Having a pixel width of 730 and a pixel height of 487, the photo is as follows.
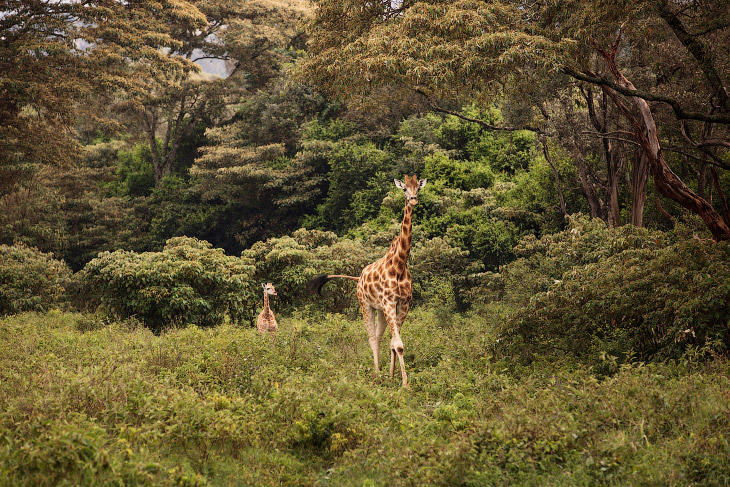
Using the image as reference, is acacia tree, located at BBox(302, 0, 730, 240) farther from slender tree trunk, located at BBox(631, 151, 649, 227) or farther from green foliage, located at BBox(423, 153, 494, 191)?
green foliage, located at BBox(423, 153, 494, 191)

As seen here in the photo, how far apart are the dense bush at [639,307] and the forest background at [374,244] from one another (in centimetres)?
4

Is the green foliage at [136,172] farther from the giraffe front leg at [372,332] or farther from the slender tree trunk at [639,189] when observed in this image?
the giraffe front leg at [372,332]

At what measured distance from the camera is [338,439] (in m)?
A: 5.75

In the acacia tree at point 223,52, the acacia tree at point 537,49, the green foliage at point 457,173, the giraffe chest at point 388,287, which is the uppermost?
the acacia tree at point 223,52

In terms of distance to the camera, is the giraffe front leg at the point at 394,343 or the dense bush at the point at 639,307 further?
the giraffe front leg at the point at 394,343

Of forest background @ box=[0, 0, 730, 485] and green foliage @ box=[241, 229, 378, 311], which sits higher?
forest background @ box=[0, 0, 730, 485]

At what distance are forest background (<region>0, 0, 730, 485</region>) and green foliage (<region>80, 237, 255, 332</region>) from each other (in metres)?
0.08

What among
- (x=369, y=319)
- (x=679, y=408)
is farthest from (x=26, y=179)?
(x=679, y=408)

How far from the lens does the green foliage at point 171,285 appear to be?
572 inches

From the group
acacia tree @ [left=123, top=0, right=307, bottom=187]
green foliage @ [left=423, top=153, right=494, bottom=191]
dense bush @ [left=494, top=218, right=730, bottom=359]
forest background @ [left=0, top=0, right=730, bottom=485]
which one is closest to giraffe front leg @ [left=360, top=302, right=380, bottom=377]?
forest background @ [left=0, top=0, right=730, bottom=485]

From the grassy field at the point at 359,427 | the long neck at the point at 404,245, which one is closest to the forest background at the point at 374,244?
the grassy field at the point at 359,427

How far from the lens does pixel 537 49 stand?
32.4ft

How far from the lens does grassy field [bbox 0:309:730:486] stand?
4641mm

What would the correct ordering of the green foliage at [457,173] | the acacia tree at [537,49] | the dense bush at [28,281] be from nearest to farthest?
the acacia tree at [537,49]
the dense bush at [28,281]
the green foliage at [457,173]
